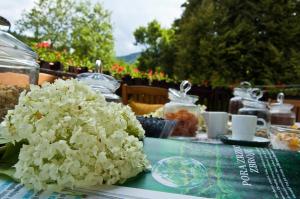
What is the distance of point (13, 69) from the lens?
33.5 inches

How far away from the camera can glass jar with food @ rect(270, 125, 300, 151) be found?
3.57 ft

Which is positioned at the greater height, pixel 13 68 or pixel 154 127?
pixel 13 68

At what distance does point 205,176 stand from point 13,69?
0.53m

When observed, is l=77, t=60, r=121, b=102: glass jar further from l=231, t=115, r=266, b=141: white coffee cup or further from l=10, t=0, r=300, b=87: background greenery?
l=10, t=0, r=300, b=87: background greenery

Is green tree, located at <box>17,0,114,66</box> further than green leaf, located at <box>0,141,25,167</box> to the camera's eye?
Yes

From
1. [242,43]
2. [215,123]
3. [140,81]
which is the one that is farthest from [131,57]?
[215,123]

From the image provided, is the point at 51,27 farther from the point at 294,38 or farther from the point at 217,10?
the point at 294,38

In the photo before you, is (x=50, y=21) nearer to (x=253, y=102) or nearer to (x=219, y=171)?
(x=253, y=102)

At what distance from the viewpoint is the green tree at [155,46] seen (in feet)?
37.5

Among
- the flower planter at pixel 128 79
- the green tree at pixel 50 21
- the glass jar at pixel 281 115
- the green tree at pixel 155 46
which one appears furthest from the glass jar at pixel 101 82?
the green tree at pixel 50 21

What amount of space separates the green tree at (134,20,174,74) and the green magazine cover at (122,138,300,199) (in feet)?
35.1

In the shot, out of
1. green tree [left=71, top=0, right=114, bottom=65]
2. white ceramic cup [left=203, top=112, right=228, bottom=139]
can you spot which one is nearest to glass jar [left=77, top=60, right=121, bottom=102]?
white ceramic cup [left=203, top=112, right=228, bottom=139]

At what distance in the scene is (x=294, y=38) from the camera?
9414 millimetres

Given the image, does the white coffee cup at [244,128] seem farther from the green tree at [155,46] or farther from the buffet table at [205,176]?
the green tree at [155,46]
